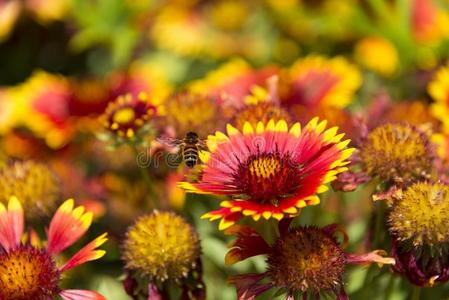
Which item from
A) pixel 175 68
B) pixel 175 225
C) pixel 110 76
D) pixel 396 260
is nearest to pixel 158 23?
pixel 175 68

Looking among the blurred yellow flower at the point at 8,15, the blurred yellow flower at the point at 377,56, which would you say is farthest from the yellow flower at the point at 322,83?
the blurred yellow flower at the point at 8,15

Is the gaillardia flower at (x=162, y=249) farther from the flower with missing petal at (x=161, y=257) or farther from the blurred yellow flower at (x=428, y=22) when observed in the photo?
the blurred yellow flower at (x=428, y=22)

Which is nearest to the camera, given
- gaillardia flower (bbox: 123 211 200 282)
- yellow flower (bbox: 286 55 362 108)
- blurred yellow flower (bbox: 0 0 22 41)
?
gaillardia flower (bbox: 123 211 200 282)

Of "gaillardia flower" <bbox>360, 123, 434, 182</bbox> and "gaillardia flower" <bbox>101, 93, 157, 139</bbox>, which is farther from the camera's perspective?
"gaillardia flower" <bbox>101, 93, 157, 139</bbox>

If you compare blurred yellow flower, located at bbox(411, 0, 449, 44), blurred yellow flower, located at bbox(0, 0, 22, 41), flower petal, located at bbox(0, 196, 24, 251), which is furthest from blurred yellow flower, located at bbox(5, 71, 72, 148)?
blurred yellow flower, located at bbox(411, 0, 449, 44)

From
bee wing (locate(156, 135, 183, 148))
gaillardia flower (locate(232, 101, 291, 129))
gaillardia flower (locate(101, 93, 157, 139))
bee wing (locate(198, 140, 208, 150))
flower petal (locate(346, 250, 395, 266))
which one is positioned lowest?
flower petal (locate(346, 250, 395, 266))

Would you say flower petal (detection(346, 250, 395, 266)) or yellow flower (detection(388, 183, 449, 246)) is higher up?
yellow flower (detection(388, 183, 449, 246))

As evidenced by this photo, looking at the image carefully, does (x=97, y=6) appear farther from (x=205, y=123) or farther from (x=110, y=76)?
(x=205, y=123)

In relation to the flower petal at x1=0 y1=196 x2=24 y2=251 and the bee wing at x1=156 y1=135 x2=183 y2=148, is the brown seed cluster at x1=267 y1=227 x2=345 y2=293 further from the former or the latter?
the flower petal at x1=0 y1=196 x2=24 y2=251
